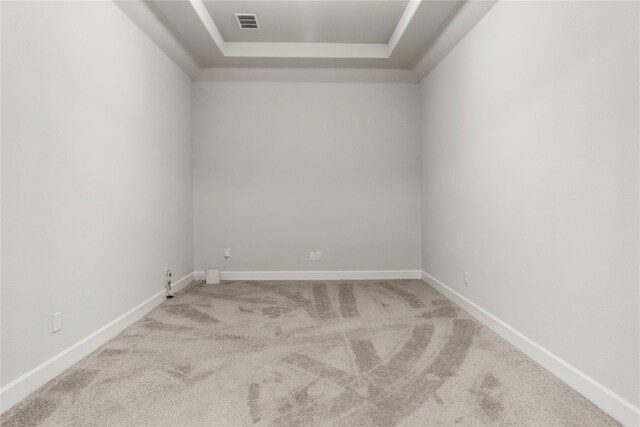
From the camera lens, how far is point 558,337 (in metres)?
2.28

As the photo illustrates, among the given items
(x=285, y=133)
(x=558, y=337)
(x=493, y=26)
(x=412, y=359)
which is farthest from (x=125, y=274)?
(x=493, y=26)

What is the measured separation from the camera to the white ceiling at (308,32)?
133 inches

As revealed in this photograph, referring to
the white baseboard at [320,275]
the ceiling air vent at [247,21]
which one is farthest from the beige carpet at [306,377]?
the ceiling air vent at [247,21]

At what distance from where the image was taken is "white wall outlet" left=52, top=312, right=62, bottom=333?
230cm

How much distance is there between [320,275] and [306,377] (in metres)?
2.93

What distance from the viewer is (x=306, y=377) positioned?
7.38ft

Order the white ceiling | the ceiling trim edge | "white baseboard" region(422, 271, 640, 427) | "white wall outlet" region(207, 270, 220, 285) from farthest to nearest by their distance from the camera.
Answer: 1. "white wall outlet" region(207, 270, 220, 285)
2. the ceiling trim edge
3. the white ceiling
4. "white baseboard" region(422, 271, 640, 427)

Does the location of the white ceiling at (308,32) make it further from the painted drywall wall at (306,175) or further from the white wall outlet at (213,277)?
the white wall outlet at (213,277)

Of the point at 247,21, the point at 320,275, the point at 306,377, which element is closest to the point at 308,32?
the point at 247,21

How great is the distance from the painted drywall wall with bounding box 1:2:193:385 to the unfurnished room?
0.02 metres

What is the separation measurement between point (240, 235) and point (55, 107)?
3033mm

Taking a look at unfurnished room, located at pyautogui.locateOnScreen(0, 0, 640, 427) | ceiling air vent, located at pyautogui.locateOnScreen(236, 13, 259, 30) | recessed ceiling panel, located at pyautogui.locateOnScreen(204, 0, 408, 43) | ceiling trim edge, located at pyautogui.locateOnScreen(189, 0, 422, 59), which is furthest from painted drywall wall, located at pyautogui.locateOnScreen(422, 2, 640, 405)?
ceiling air vent, located at pyautogui.locateOnScreen(236, 13, 259, 30)

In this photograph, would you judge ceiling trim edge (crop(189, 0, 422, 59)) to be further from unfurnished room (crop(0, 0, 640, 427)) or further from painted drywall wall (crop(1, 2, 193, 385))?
painted drywall wall (crop(1, 2, 193, 385))

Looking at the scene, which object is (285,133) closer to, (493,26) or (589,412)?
(493,26)
